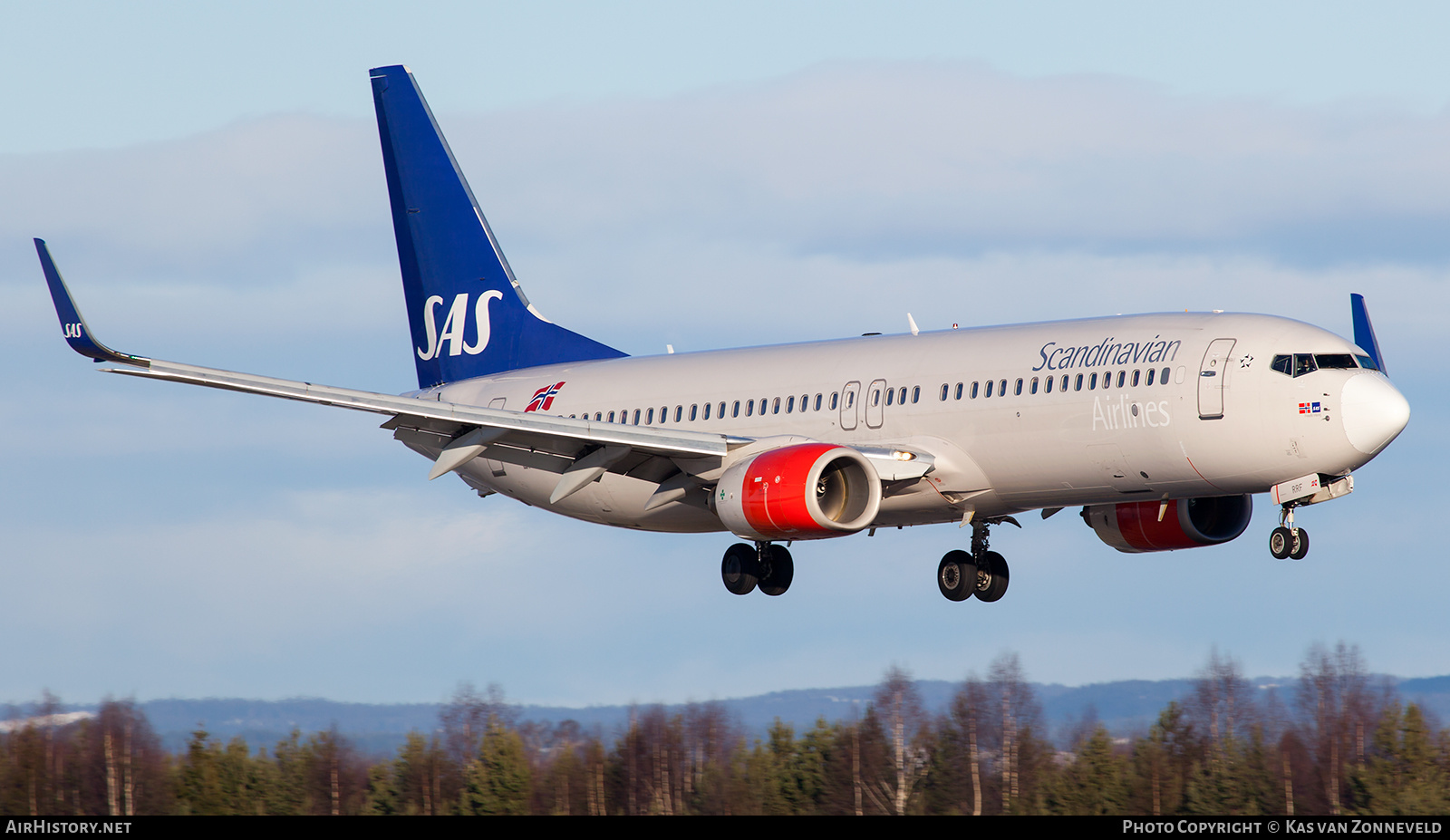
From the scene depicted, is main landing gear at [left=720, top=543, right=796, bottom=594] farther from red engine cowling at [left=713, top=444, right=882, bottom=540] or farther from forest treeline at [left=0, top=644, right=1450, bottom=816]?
forest treeline at [left=0, top=644, right=1450, bottom=816]

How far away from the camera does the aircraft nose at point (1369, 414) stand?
108 feet

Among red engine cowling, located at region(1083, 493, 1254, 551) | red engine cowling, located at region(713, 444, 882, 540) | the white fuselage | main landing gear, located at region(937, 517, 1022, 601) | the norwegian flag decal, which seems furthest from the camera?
the norwegian flag decal

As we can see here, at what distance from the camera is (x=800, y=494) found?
36.2 meters

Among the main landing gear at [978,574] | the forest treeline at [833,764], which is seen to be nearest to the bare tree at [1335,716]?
the forest treeline at [833,764]

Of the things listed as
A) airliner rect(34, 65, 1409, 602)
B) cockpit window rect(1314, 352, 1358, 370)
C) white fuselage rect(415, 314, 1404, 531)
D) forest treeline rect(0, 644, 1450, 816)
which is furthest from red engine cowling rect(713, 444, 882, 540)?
forest treeline rect(0, 644, 1450, 816)

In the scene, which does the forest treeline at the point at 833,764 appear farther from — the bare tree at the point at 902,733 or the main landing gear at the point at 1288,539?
the main landing gear at the point at 1288,539

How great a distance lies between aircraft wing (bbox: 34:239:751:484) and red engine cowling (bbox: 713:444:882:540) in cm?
177

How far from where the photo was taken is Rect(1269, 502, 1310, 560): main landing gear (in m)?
34.7

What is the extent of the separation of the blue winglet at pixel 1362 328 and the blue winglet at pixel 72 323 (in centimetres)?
2438

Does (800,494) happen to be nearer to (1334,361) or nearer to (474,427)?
(474,427)

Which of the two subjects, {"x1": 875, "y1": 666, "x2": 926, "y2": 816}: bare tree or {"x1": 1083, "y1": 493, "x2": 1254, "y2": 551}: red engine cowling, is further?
{"x1": 875, "y1": 666, "x2": 926, "y2": 816}: bare tree

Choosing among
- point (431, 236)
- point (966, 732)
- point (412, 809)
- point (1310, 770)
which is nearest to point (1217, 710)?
point (1310, 770)

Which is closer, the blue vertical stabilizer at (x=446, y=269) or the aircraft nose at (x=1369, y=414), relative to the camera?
the aircraft nose at (x=1369, y=414)
